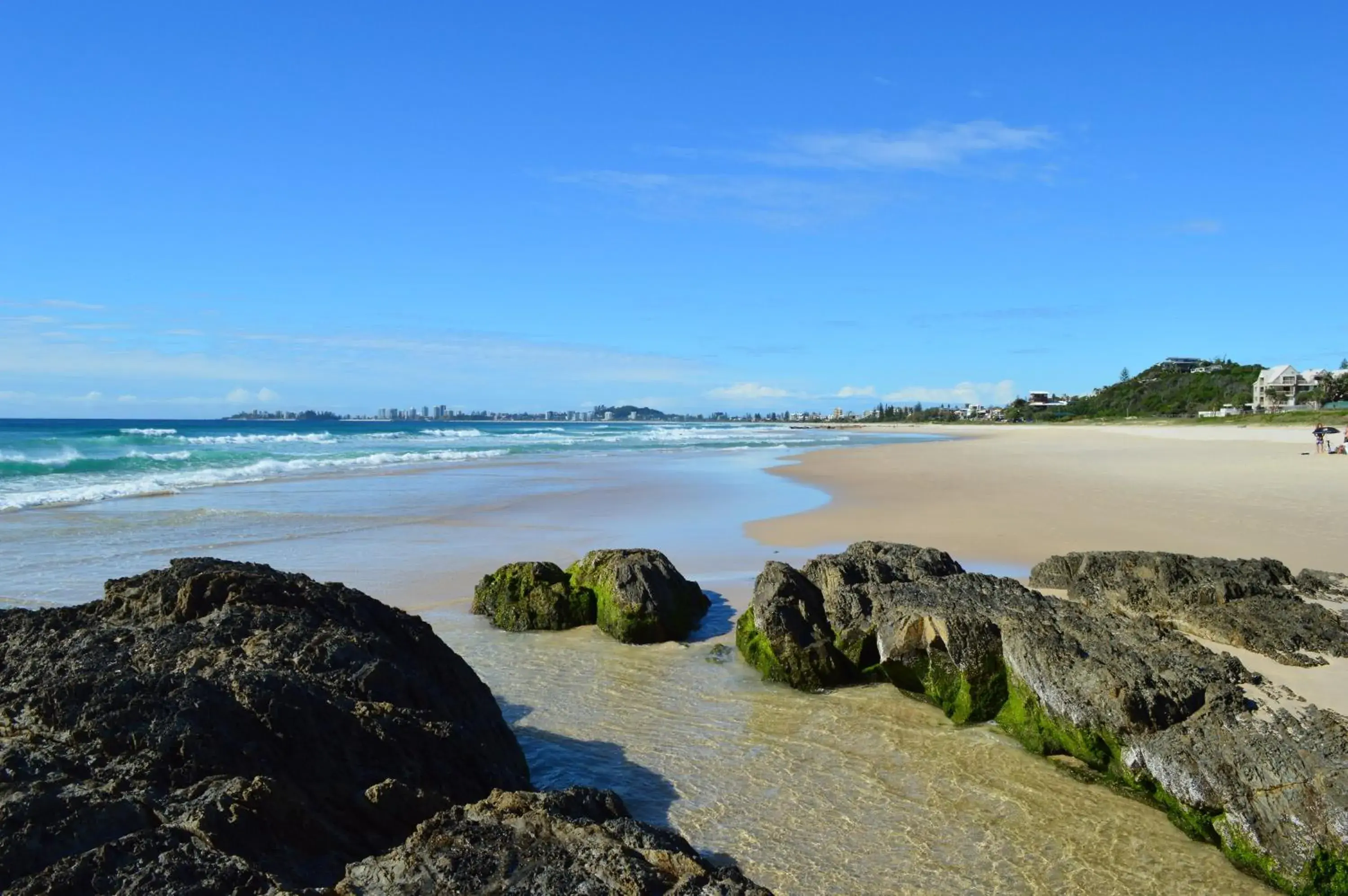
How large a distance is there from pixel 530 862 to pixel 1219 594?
7.28 metres

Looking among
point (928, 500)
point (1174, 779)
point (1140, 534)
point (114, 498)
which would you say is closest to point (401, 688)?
point (1174, 779)

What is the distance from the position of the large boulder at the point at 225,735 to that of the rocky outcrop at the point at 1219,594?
591 centimetres

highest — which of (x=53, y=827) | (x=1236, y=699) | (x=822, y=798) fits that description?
(x=53, y=827)

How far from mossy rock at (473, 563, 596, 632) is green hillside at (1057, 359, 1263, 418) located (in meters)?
106

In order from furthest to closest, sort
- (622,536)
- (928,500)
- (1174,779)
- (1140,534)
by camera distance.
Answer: (928,500) → (622,536) → (1140,534) → (1174,779)

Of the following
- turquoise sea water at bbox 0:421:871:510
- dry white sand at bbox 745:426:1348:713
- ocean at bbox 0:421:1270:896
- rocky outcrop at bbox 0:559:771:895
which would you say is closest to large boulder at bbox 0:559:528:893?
rocky outcrop at bbox 0:559:771:895

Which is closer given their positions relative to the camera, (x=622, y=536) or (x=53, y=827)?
(x=53, y=827)

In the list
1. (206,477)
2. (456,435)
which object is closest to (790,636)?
(206,477)

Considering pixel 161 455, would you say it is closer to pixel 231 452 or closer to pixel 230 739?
pixel 231 452

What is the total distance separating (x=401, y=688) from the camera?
4414 mm

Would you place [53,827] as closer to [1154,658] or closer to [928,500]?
[1154,658]

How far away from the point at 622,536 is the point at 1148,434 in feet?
175

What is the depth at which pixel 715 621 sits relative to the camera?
8.45 m

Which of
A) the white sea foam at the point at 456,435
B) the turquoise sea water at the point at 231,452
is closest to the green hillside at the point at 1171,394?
the turquoise sea water at the point at 231,452
